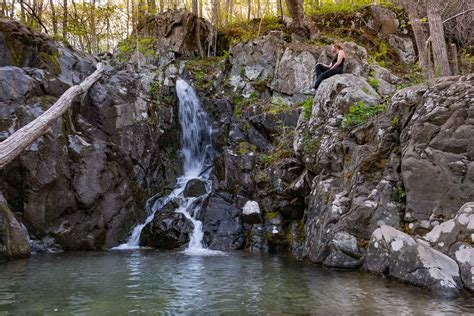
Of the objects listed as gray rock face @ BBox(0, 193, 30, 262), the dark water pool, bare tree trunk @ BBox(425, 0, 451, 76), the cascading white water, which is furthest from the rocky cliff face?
gray rock face @ BBox(0, 193, 30, 262)

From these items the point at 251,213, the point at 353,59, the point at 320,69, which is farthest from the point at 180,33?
the point at 251,213

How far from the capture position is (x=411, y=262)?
6969 mm

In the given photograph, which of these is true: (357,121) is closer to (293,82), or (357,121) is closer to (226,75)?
(293,82)

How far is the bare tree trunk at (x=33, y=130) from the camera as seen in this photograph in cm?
932

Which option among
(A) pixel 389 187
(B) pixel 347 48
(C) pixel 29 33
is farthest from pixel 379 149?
(C) pixel 29 33

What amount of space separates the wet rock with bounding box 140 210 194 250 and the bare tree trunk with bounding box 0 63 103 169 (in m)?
4.35

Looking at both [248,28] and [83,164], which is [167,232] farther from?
[248,28]

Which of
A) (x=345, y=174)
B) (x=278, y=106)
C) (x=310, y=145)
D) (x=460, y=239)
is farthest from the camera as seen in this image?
(x=278, y=106)

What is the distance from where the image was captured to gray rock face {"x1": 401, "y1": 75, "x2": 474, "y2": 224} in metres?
7.58

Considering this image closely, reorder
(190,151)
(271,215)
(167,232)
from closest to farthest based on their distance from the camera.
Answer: (271,215)
(167,232)
(190,151)

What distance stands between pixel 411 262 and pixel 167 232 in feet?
25.5

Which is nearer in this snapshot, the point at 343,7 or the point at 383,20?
the point at 383,20

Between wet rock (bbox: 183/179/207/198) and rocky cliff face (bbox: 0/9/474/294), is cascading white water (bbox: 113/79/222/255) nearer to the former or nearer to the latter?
wet rock (bbox: 183/179/207/198)

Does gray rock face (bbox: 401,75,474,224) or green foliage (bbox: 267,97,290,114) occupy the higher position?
green foliage (bbox: 267,97,290,114)
